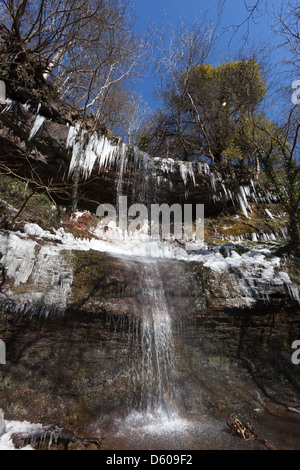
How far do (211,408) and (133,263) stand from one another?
2.96 metres

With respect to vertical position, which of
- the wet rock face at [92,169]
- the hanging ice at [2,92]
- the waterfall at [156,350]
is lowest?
the waterfall at [156,350]

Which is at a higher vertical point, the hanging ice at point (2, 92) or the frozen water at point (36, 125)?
the hanging ice at point (2, 92)

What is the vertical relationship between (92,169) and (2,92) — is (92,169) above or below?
below

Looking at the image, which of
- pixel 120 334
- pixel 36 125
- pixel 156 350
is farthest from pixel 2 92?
pixel 156 350

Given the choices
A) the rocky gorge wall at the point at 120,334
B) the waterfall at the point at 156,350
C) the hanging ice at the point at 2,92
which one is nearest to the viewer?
the rocky gorge wall at the point at 120,334

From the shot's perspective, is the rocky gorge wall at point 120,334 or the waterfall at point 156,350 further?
the waterfall at point 156,350

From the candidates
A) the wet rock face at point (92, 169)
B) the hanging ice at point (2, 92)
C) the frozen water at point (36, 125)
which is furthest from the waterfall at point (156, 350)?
the hanging ice at point (2, 92)

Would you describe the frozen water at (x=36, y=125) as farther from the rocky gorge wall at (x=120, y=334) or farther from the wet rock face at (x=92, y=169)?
the rocky gorge wall at (x=120, y=334)

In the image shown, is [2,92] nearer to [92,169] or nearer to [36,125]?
[36,125]

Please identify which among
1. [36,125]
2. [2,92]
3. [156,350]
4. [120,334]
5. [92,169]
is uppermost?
[2,92]

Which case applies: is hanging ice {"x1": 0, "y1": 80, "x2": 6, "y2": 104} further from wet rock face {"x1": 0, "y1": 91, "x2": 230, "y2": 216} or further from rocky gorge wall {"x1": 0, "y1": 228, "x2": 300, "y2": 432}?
rocky gorge wall {"x1": 0, "y1": 228, "x2": 300, "y2": 432}

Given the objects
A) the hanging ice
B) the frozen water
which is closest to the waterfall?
the frozen water

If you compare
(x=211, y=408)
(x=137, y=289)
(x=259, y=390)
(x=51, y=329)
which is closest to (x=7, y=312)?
(x=51, y=329)
